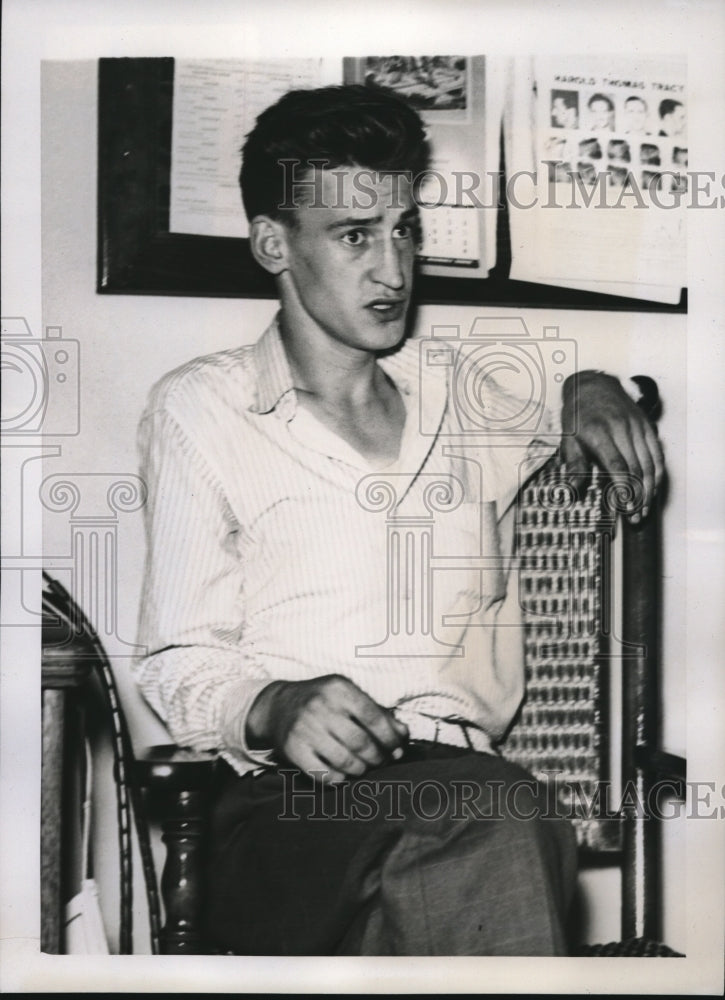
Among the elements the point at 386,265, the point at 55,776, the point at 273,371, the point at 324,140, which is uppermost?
the point at 324,140

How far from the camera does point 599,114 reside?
1.23m

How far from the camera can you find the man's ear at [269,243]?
120 centimetres

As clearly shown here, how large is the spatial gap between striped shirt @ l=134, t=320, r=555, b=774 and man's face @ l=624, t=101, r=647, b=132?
0.38 meters

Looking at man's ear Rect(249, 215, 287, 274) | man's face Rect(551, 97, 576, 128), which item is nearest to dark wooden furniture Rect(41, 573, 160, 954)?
man's ear Rect(249, 215, 287, 274)

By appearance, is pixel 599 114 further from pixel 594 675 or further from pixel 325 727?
pixel 325 727

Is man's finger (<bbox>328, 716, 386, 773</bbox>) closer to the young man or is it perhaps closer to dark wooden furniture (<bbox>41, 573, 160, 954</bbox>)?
the young man

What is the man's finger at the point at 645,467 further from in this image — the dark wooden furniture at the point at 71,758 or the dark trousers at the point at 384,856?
the dark wooden furniture at the point at 71,758

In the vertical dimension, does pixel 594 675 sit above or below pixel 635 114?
below

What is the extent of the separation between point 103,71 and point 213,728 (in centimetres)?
84

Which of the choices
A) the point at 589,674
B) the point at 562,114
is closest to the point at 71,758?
the point at 589,674

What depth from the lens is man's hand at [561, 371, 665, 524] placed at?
122cm

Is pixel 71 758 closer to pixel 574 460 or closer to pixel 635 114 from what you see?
pixel 574 460

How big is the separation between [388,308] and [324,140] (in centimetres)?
22

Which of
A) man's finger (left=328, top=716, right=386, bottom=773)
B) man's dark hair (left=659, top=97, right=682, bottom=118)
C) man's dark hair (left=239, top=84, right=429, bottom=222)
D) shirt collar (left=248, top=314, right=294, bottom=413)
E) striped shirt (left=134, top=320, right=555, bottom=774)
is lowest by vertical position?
man's finger (left=328, top=716, right=386, bottom=773)
